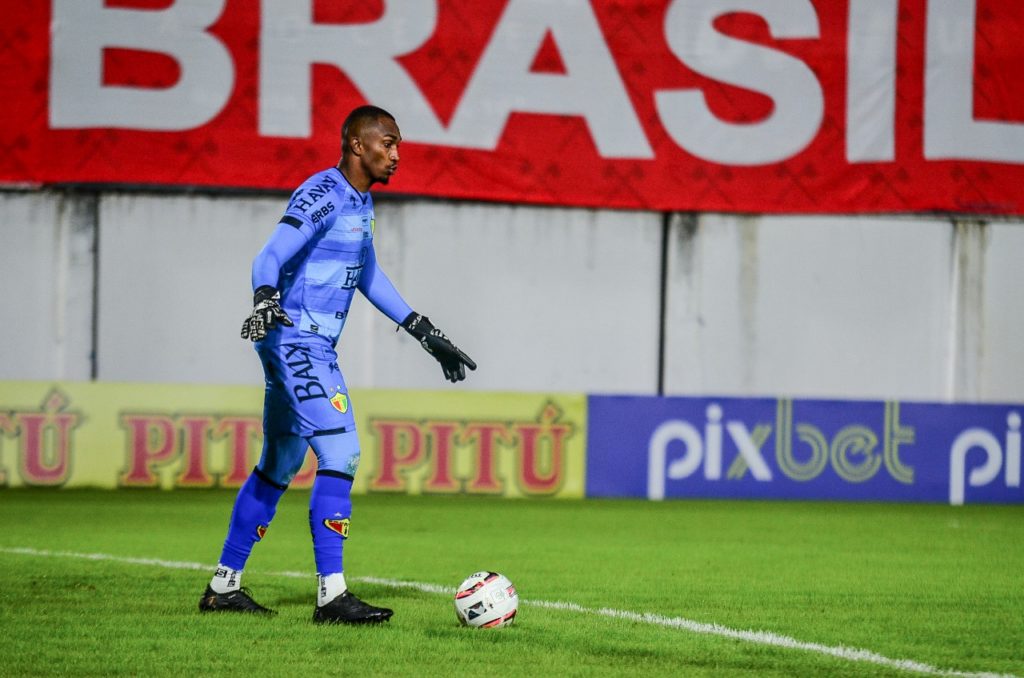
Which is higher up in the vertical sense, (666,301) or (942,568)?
(666,301)

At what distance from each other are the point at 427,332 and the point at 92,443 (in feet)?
25.5

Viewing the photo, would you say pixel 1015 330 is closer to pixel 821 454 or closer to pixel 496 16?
pixel 821 454

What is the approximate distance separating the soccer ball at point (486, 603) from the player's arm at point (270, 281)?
4.01ft

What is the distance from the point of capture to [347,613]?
5176 millimetres

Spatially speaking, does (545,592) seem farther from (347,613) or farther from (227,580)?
(227,580)

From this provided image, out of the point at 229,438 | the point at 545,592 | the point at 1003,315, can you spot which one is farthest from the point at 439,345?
the point at 1003,315

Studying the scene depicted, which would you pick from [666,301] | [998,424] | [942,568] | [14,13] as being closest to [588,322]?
[666,301]

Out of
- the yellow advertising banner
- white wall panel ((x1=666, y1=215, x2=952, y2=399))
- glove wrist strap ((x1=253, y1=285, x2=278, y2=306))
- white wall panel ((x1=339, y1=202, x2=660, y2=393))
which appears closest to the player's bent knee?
glove wrist strap ((x1=253, y1=285, x2=278, y2=306))

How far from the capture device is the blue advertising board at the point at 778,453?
42.5 feet

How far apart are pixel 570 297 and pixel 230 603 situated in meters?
10.2

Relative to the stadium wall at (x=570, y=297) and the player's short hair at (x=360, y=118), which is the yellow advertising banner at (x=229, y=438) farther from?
the player's short hair at (x=360, y=118)

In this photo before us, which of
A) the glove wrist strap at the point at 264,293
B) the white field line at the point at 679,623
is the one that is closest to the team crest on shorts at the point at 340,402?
the glove wrist strap at the point at 264,293

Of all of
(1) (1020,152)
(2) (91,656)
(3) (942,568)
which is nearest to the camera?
(2) (91,656)

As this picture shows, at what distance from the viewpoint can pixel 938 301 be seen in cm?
1584
